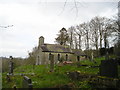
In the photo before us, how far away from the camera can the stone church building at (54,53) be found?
41812 millimetres

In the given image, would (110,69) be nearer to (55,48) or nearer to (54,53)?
(54,53)

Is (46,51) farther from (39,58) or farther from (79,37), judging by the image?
(79,37)

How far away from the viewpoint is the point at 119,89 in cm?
678

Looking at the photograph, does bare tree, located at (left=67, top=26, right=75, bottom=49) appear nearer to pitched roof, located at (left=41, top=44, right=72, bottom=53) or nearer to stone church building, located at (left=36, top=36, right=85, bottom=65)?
stone church building, located at (left=36, top=36, right=85, bottom=65)

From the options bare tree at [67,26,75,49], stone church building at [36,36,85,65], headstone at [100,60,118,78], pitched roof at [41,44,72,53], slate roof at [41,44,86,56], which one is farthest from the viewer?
bare tree at [67,26,75,49]

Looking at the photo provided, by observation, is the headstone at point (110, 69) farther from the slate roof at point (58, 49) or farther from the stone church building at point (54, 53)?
the slate roof at point (58, 49)

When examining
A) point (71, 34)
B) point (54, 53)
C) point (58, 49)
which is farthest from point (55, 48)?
point (71, 34)

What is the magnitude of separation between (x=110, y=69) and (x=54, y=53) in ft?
115

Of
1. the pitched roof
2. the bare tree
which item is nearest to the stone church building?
the pitched roof

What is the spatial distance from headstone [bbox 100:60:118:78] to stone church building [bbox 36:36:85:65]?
104ft

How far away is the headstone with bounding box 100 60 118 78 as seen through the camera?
8203mm

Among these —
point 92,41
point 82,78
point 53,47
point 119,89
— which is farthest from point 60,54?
point 119,89

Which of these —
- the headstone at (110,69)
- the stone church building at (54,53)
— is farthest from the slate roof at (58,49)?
the headstone at (110,69)

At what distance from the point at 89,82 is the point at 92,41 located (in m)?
33.4
